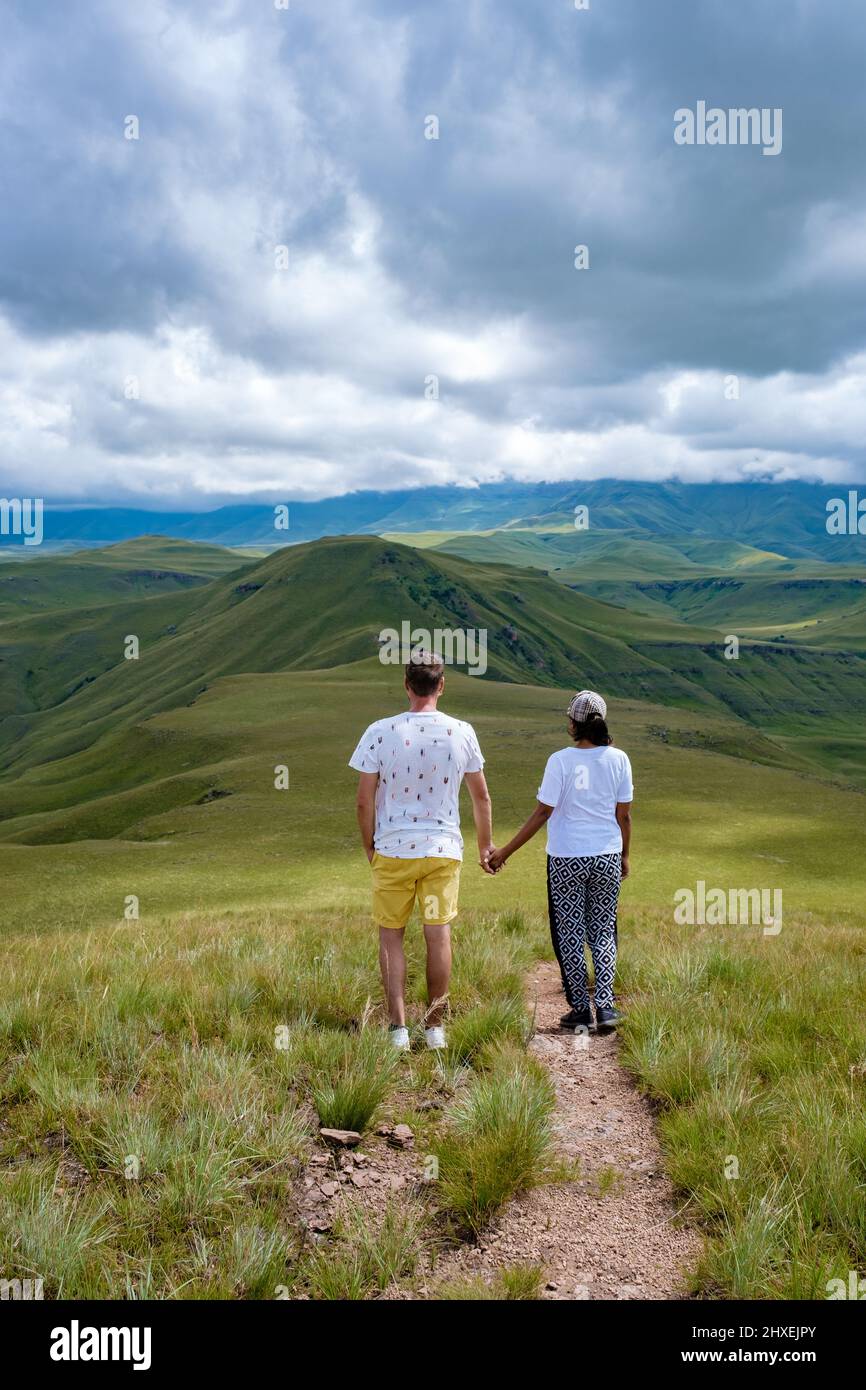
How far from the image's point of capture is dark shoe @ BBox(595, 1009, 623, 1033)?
791 centimetres

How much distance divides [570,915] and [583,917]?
15cm

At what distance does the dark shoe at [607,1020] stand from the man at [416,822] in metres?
1.65

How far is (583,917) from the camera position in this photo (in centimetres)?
845

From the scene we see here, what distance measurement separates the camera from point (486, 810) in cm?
761

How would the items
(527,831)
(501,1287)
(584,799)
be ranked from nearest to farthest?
(501,1287), (584,799), (527,831)

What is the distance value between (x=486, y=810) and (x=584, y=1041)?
2.38 metres

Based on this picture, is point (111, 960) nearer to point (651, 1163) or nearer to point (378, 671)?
point (651, 1163)

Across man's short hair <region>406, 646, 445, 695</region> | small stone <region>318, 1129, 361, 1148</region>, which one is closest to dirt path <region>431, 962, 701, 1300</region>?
small stone <region>318, 1129, 361, 1148</region>

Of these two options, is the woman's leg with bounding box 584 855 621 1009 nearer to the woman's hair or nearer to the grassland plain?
the grassland plain

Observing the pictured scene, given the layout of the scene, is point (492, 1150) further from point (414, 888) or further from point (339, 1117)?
point (414, 888)

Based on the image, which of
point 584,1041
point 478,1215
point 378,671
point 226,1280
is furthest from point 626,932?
point 378,671

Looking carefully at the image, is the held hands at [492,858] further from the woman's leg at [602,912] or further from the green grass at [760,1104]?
the green grass at [760,1104]

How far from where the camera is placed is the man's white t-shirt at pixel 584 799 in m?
8.27

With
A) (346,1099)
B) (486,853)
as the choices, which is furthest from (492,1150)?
(486,853)
